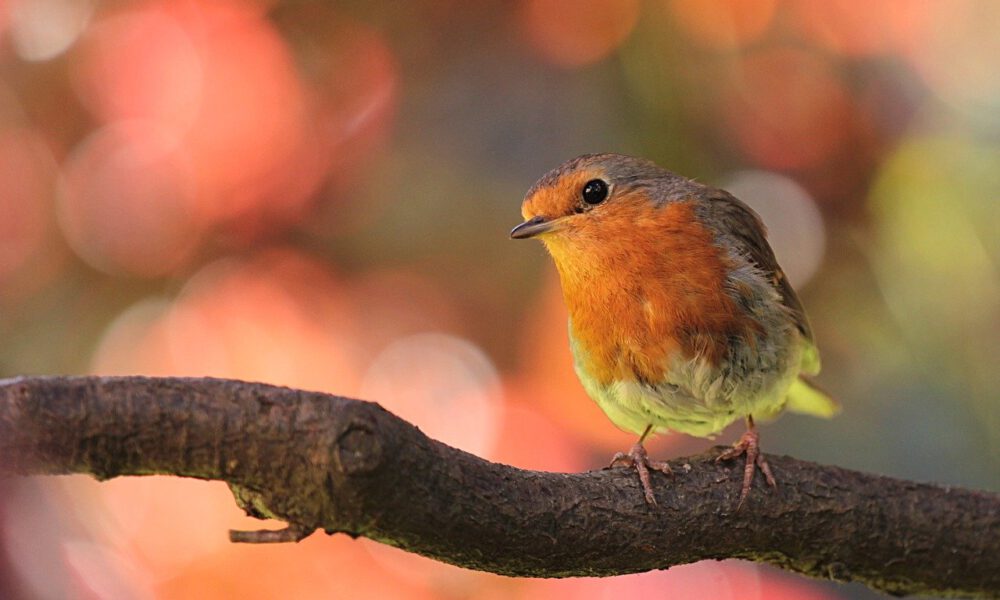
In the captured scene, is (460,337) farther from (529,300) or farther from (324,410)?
(324,410)

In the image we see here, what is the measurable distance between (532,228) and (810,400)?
0.83m

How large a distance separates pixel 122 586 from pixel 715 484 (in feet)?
4.57

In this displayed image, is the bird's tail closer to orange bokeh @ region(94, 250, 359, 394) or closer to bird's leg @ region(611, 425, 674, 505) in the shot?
bird's leg @ region(611, 425, 674, 505)

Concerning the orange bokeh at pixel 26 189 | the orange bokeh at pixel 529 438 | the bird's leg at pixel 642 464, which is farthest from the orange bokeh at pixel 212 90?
the bird's leg at pixel 642 464

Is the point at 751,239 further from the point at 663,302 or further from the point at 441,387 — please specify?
the point at 441,387

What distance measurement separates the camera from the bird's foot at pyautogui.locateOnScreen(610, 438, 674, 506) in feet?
5.45

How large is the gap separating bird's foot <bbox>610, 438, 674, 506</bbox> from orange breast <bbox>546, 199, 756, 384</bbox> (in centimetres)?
23

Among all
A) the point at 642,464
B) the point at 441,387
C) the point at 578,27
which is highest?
the point at 578,27

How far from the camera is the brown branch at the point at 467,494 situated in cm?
118

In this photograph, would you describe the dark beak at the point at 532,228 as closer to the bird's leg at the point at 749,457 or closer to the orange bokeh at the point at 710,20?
the bird's leg at the point at 749,457

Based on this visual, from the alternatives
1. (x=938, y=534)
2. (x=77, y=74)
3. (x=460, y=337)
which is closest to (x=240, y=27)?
(x=77, y=74)

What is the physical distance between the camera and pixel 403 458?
1.27 m

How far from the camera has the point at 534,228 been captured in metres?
2.00

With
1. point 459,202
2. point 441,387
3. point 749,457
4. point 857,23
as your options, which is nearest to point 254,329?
point 441,387
